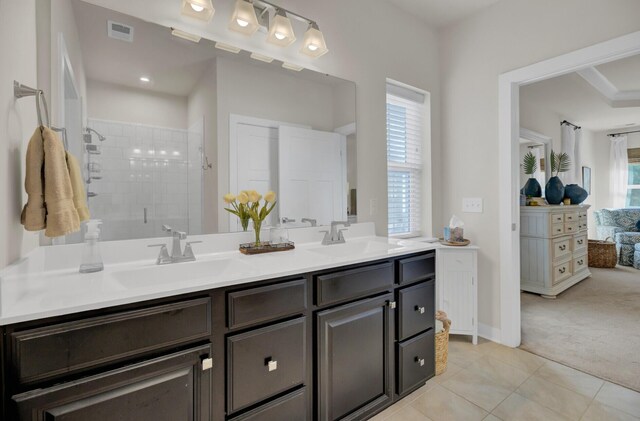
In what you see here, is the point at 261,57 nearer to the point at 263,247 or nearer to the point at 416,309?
the point at 263,247

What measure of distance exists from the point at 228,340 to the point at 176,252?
21.5 inches

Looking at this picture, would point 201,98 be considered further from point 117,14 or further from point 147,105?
point 117,14

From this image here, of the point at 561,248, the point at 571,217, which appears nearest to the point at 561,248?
the point at 561,248

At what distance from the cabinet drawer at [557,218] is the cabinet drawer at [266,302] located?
3.65 m

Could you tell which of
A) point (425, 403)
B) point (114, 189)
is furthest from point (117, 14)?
point (425, 403)

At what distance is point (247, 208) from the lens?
1.77 m

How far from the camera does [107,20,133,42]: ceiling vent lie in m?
1.44

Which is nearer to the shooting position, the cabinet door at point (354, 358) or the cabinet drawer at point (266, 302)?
the cabinet drawer at point (266, 302)

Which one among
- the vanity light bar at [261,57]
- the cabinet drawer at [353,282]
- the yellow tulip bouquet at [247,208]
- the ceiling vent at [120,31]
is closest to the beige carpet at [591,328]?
the cabinet drawer at [353,282]

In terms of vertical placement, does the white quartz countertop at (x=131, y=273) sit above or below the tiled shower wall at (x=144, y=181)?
below

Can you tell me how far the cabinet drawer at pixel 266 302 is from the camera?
1.16 metres

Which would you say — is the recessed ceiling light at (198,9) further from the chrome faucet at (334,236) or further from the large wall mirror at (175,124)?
the chrome faucet at (334,236)

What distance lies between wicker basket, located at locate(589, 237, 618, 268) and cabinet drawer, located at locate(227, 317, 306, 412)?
593cm

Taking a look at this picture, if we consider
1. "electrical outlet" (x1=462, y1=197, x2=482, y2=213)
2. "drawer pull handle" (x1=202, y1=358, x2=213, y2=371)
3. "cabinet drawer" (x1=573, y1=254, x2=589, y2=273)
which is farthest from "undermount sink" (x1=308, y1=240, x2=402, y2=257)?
"cabinet drawer" (x1=573, y1=254, x2=589, y2=273)
